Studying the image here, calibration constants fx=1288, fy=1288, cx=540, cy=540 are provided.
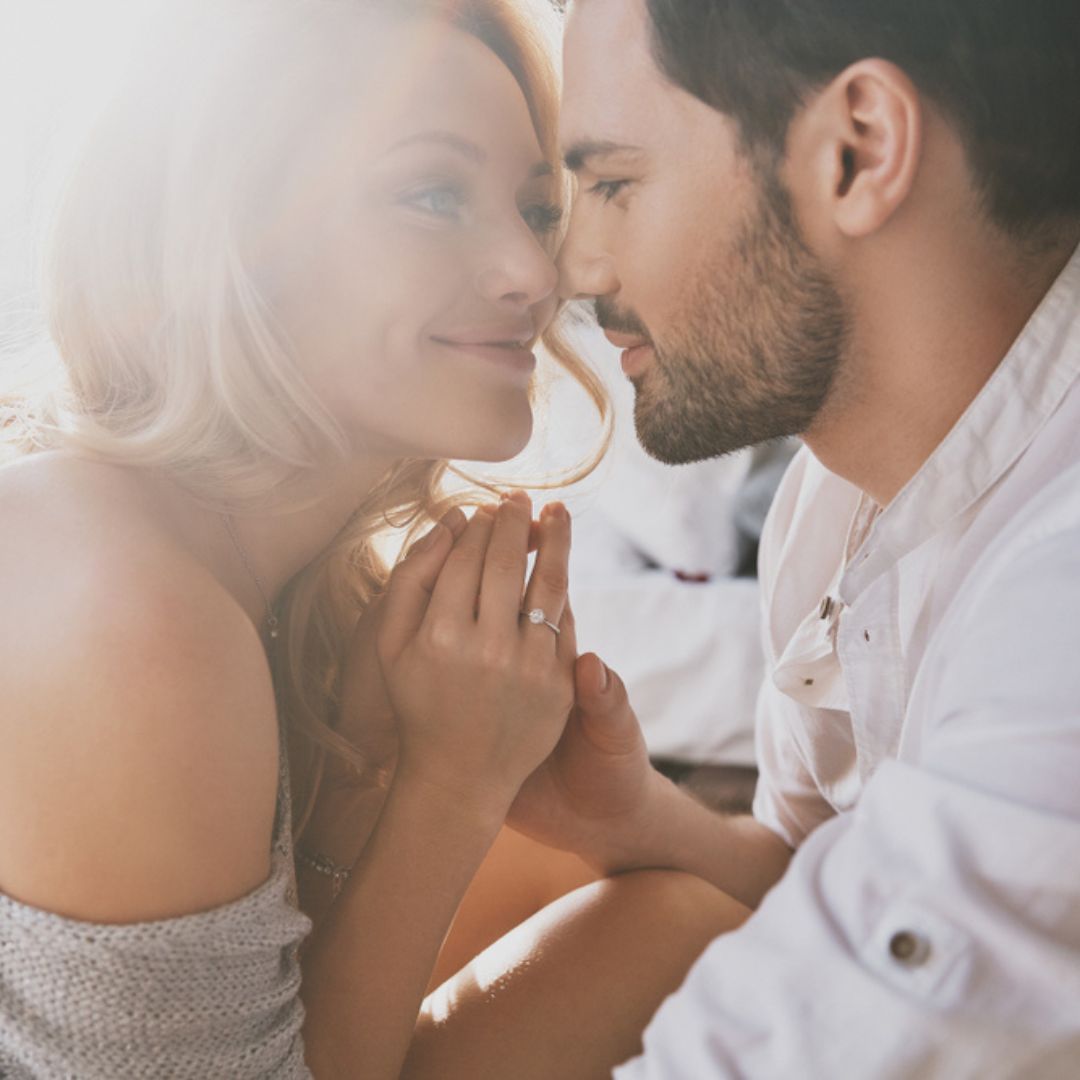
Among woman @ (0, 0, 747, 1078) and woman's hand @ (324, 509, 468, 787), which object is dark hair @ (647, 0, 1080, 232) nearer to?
woman @ (0, 0, 747, 1078)

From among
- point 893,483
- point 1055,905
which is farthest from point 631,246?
point 1055,905

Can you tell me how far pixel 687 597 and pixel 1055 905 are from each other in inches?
57.0

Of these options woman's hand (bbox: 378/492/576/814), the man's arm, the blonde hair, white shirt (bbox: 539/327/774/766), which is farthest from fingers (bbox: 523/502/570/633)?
white shirt (bbox: 539/327/774/766)

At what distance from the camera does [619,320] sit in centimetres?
129

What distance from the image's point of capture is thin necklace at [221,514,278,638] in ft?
→ 4.27

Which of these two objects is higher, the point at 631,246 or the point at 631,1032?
the point at 631,246

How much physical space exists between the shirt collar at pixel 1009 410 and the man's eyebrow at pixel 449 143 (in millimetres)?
529

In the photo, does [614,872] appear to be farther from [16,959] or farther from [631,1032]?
[16,959]

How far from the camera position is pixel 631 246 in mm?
1231

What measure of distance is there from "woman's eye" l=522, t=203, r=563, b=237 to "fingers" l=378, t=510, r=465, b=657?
392 millimetres

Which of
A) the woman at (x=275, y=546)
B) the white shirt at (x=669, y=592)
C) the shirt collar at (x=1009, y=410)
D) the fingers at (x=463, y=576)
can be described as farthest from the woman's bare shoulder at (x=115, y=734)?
the white shirt at (x=669, y=592)

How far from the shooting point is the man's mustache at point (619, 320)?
4.17ft

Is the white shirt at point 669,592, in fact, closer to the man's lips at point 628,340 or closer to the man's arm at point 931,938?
the man's lips at point 628,340

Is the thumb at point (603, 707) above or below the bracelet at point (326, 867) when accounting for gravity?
above
